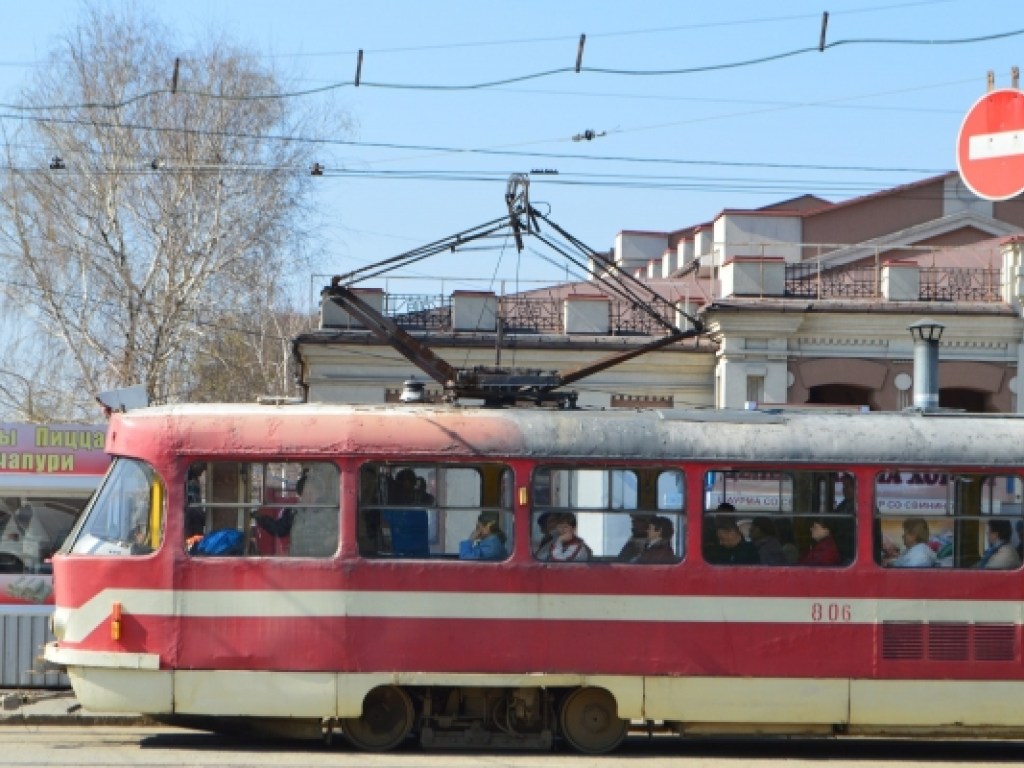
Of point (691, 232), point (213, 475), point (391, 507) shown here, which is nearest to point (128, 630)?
point (213, 475)

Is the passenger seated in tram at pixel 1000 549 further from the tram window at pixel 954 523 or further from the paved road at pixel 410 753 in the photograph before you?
the paved road at pixel 410 753

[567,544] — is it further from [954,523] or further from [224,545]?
[954,523]

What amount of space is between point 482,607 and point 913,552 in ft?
11.6

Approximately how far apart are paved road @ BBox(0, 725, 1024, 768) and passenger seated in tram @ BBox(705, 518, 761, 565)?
1588 millimetres

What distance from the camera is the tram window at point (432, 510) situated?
13969 millimetres

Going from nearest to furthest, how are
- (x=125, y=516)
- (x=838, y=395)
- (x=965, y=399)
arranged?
(x=125, y=516)
(x=965, y=399)
(x=838, y=395)

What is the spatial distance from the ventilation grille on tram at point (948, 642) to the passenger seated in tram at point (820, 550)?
2.19 feet

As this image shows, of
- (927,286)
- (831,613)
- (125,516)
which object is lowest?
(831,613)

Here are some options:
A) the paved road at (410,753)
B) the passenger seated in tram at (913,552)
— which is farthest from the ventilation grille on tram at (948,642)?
the paved road at (410,753)

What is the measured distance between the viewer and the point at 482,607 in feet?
45.5

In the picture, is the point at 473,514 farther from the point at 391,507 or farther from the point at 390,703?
the point at 390,703

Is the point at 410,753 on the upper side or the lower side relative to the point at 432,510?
lower

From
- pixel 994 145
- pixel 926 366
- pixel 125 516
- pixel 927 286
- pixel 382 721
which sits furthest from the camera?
pixel 927 286

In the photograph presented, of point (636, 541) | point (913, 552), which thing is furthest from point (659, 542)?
point (913, 552)
